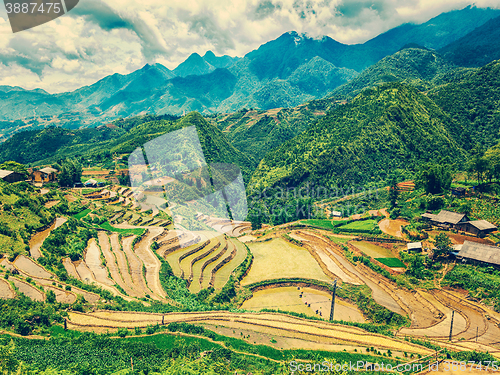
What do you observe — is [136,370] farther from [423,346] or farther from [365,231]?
[365,231]

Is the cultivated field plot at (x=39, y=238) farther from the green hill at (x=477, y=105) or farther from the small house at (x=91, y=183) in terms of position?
the green hill at (x=477, y=105)

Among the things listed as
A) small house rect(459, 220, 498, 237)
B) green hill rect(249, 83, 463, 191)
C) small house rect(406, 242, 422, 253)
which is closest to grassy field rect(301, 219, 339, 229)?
small house rect(406, 242, 422, 253)

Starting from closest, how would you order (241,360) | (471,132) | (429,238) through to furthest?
(241,360) < (429,238) < (471,132)

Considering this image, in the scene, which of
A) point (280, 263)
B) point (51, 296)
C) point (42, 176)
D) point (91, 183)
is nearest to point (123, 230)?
point (51, 296)

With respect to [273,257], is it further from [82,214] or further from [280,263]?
[82,214]

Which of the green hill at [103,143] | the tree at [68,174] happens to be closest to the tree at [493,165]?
the green hill at [103,143]

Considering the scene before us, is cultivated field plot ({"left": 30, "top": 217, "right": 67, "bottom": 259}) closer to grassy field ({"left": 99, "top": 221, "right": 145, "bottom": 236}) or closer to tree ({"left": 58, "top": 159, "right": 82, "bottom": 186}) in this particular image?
grassy field ({"left": 99, "top": 221, "right": 145, "bottom": 236})

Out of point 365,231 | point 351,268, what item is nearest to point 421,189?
point 365,231
